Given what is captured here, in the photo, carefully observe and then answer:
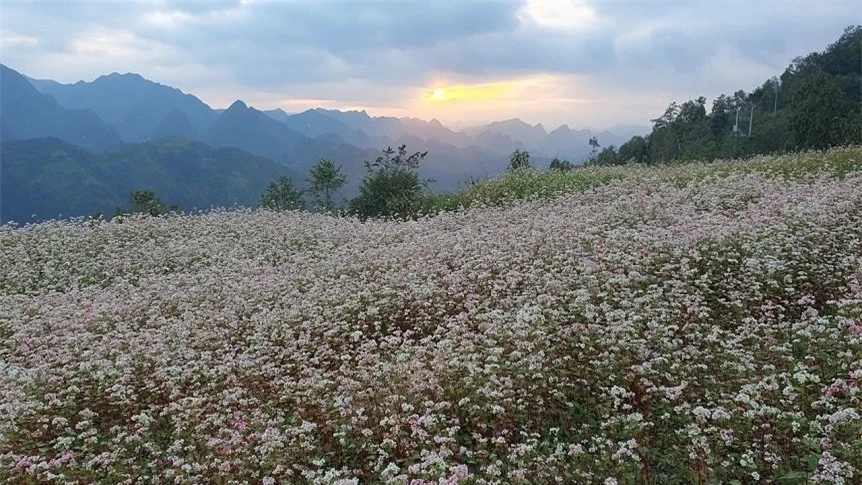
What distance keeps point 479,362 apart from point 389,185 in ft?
55.6

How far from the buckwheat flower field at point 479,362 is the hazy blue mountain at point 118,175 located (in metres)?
80.3

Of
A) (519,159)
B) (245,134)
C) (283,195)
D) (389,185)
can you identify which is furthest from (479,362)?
(245,134)

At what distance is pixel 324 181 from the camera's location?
81.7 ft

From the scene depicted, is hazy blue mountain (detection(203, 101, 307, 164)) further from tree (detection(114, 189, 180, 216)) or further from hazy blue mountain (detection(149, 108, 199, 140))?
tree (detection(114, 189, 180, 216))

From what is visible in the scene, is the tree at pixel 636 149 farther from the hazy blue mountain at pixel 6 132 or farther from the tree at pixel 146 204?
the hazy blue mountain at pixel 6 132

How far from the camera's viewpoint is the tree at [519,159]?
2390cm

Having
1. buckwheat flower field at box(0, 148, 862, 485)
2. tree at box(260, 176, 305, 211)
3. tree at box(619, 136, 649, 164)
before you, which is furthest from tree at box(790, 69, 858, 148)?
buckwheat flower field at box(0, 148, 862, 485)

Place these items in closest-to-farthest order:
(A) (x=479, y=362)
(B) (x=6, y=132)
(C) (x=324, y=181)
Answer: (A) (x=479, y=362), (C) (x=324, y=181), (B) (x=6, y=132)

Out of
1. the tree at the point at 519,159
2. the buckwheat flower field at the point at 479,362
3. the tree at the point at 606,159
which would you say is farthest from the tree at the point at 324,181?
the buckwheat flower field at the point at 479,362

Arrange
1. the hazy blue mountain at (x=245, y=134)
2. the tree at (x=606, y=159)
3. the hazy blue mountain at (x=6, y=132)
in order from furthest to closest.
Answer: the hazy blue mountain at (x=245, y=134) → the hazy blue mountain at (x=6, y=132) → the tree at (x=606, y=159)

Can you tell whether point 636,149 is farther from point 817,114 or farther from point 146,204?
point 146,204

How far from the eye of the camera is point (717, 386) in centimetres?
475

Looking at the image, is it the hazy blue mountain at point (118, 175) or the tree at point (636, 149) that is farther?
the hazy blue mountain at point (118, 175)

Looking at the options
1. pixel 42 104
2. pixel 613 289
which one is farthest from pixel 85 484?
pixel 42 104
